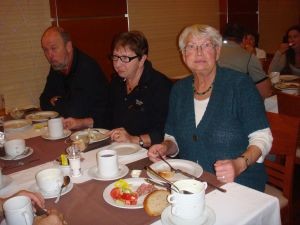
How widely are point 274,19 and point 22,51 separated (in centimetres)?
447

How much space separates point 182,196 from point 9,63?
271 centimetres

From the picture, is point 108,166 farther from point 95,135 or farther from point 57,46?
point 57,46

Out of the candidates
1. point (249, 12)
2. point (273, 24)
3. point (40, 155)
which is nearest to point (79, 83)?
point (40, 155)

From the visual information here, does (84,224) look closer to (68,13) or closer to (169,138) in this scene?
(169,138)

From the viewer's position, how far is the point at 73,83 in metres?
2.87

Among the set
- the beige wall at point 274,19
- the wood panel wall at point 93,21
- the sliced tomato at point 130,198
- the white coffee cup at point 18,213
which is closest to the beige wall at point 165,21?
the wood panel wall at point 93,21

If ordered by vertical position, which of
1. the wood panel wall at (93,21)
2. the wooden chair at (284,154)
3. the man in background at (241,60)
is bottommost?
the wooden chair at (284,154)

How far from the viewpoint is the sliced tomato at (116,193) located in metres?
1.24

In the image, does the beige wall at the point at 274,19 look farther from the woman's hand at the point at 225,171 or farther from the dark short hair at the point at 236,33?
the woman's hand at the point at 225,171

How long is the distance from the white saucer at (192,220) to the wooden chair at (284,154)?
0.89 m

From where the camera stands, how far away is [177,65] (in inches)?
177

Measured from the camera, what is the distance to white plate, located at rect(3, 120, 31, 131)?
2280 mm

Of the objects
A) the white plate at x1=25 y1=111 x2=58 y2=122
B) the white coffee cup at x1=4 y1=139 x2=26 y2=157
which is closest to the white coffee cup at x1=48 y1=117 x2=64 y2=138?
the white coffee cup at x1=4 y1=139 x2=26 y2=157

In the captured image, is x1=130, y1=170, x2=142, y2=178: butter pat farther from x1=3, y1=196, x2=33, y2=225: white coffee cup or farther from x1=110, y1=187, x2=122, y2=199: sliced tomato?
x1=3, y1=196, x2=33, y2=225: white coffee cup
